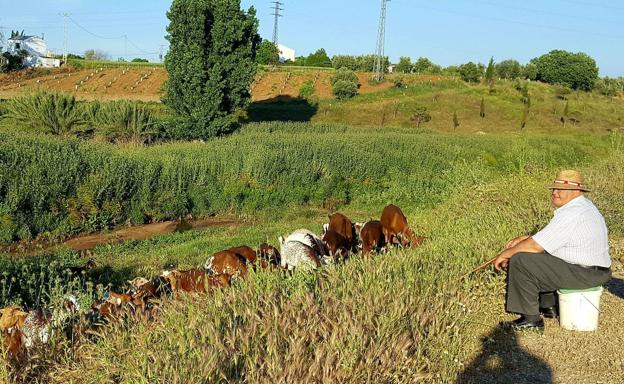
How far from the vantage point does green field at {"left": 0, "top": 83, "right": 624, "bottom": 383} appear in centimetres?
401

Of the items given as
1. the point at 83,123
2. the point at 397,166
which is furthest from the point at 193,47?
the point at 397,166

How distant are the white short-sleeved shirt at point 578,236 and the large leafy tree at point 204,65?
19.1 m

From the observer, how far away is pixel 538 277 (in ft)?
20.2

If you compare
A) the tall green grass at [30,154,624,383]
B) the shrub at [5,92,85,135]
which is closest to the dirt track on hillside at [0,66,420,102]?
the shrub at [5,92,85,135]

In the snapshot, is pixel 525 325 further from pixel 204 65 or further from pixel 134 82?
pixel 134 82

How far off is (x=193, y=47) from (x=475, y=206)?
612 inches

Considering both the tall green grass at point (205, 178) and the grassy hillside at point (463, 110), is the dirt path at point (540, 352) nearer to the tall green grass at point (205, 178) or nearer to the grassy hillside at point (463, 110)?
the tall green grass at point (205, 178)

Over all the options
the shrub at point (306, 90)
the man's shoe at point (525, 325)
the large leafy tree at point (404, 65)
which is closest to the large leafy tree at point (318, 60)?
the large leafy tree at point (404, 65)

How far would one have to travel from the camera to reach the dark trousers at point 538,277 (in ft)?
20.0

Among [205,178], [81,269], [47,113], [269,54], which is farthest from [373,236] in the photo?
[269,54]

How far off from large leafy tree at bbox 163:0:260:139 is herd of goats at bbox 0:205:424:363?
1483cm

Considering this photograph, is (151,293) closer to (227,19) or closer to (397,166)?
(397,166)

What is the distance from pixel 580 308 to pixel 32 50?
88135 mm

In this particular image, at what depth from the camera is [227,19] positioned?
966 inches
